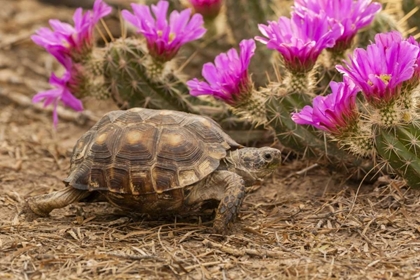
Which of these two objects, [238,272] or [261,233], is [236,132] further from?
[238,272]

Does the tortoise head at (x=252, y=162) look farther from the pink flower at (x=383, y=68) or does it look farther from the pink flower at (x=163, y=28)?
the pink flower at (x=163, y=28)

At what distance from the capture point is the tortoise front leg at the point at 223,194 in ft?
12.8

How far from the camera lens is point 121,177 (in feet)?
13.1

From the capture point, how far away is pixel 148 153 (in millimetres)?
3998

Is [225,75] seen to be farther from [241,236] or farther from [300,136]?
[241,236]

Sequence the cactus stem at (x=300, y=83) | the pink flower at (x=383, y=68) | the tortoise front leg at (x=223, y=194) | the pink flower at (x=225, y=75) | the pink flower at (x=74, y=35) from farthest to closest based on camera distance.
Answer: the pink flower at (x=74, y=35) → the cactus stem at (x=300, y=83) → the pink flower at (x=225, y=75) → the tortoise front leg at (x=223, y=194) → the pink flower at (x=383, y=68)

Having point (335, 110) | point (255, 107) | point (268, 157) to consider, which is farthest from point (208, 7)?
point (335, 110)

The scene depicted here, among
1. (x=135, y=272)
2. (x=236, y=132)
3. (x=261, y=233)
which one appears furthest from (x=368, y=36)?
(x=135, y=272)

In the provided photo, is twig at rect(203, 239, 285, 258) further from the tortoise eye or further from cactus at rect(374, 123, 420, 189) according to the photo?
cactus at rect(374, 123, 420, 189)

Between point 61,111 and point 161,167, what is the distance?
294 cm

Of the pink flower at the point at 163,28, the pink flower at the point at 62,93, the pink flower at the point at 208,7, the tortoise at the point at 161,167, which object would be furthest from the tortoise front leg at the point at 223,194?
the pink flower at the point at 208,7

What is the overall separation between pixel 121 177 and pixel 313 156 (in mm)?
1371

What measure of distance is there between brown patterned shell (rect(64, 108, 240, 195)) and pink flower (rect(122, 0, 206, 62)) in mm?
733

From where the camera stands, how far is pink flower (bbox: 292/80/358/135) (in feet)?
12.9
